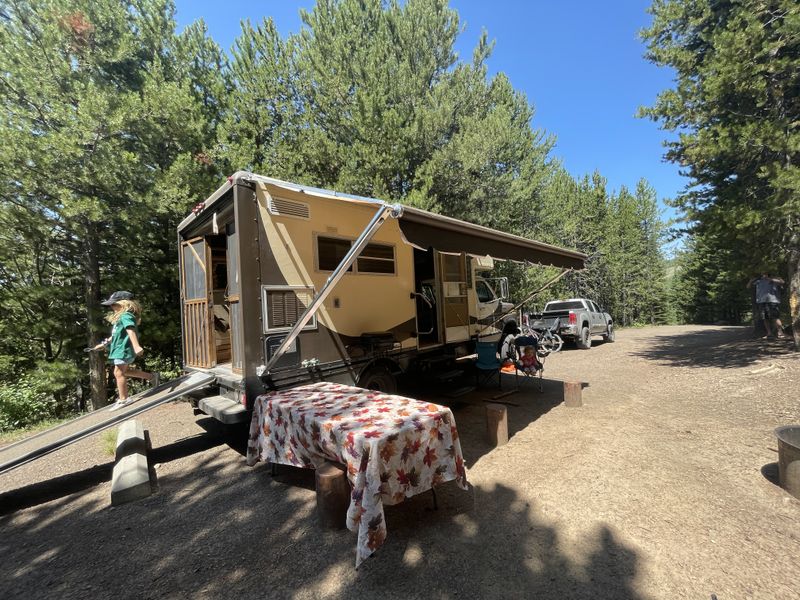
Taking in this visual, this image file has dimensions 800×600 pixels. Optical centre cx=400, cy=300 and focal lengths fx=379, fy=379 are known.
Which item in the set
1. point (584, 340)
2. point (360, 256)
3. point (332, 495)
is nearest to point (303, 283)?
point (360, 256)

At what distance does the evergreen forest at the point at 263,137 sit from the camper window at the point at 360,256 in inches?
211

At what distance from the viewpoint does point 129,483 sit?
11.2 ft

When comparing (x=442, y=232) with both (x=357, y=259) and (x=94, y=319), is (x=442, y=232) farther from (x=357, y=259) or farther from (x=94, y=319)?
(x=94, y=319)

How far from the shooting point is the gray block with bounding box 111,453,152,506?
336cm

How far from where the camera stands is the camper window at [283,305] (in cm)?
389

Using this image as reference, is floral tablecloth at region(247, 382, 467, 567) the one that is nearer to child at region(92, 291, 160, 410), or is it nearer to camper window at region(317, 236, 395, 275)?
camper window at region(317, 236, 395, 275)

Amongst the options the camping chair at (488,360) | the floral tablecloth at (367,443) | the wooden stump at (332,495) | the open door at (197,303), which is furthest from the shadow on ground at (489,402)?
the open door at (197,303)

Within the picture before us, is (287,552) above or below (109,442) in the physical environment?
below

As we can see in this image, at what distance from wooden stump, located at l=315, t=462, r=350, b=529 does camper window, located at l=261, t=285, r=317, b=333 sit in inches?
66.4

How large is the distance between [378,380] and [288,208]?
2.44 meters

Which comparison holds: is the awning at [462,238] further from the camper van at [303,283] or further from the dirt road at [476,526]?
the dirt road at [476,526]

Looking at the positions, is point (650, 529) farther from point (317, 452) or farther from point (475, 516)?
point (317, 452)

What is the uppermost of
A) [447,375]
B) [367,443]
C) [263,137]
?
[263,137]

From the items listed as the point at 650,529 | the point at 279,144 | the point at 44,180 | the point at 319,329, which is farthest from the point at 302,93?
the point at 650,529
